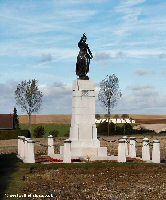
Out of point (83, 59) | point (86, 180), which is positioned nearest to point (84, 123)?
point (83, 59)

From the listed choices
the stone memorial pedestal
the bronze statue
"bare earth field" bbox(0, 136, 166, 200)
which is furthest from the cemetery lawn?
the bronze statue

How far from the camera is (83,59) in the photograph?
28.6 meters

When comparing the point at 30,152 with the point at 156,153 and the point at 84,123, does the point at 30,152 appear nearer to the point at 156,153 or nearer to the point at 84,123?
the point at 84,123

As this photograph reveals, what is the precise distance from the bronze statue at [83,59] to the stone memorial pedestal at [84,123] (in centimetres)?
101

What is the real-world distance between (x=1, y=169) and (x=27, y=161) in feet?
8.62

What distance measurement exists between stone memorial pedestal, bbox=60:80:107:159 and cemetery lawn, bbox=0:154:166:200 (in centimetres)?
373

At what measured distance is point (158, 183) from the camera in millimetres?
18906

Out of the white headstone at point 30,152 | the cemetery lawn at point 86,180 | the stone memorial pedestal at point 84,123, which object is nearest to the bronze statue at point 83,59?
the stone memorial pedestal at point 84,123

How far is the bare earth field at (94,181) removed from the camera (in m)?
16.3

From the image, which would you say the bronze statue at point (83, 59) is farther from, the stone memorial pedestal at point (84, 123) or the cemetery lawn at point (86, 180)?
the cemetery lawn at point (86, 180)

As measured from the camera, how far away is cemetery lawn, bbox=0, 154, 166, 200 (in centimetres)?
1630

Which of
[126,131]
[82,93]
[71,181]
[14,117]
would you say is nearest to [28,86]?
[14,117]

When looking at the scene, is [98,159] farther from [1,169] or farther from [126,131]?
[126,131]

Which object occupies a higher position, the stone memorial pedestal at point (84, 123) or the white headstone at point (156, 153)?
the stone memorial pedestal at point (84, 123)
